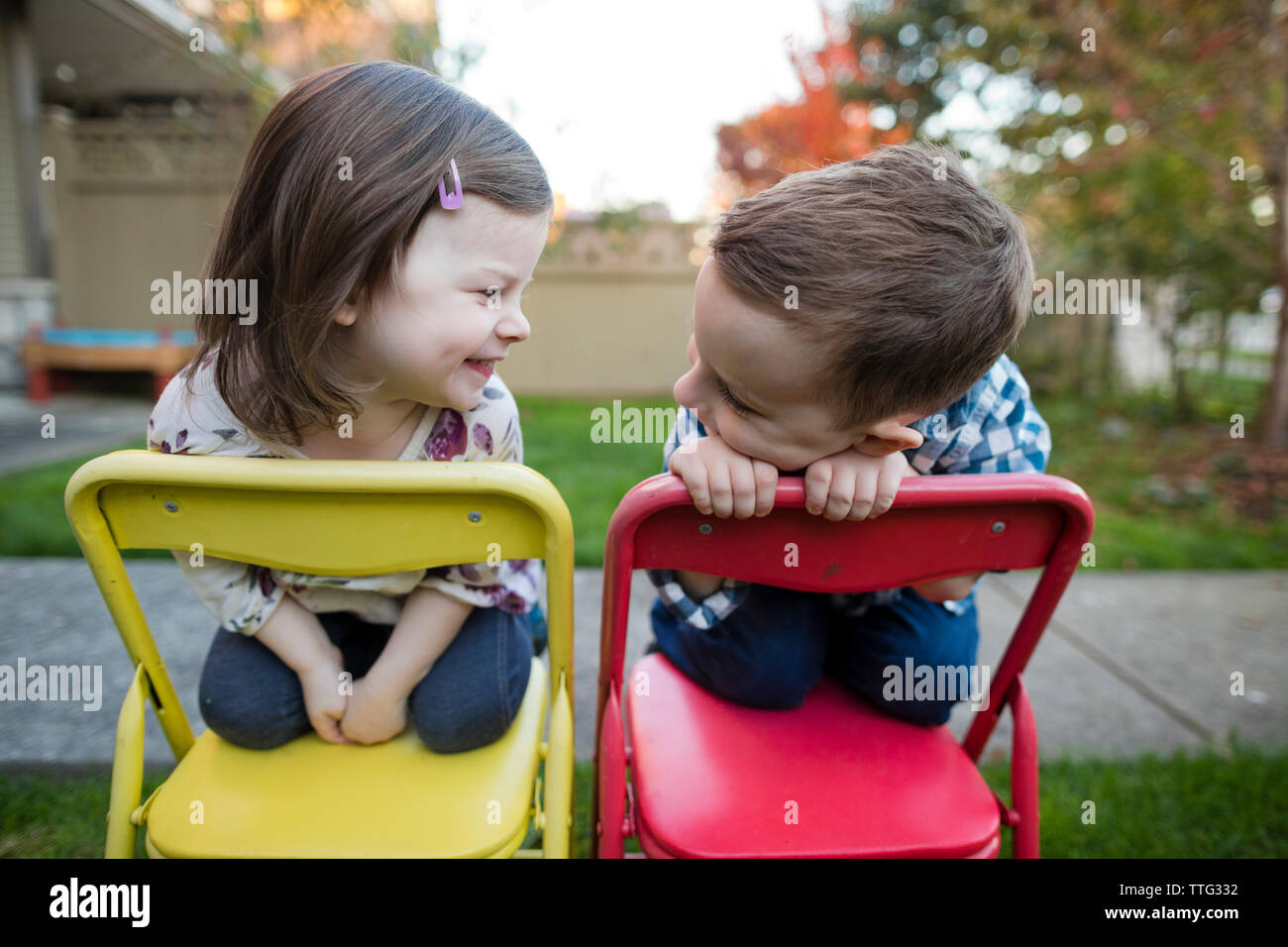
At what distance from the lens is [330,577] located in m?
1.24

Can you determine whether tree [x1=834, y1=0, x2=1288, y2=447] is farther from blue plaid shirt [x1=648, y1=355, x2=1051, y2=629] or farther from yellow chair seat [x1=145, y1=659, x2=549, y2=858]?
yellow chair seat [x1=145, y1=659, x2=549, y2=858]

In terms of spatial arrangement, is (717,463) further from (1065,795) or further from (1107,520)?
(1107,520)

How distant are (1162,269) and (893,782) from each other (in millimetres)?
7201

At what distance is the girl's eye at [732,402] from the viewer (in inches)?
44.4

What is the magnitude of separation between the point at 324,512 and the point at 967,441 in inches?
41.7

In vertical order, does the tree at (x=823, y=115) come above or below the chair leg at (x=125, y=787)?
above

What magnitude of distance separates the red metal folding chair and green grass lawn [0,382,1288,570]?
2208 millimetres

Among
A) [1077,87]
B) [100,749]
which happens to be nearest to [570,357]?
[1077,87]

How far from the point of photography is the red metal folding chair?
1082 mm

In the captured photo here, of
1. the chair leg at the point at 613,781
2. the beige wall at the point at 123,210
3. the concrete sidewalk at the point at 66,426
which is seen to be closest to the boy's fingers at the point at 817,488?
the chair leg at the point at 613,781

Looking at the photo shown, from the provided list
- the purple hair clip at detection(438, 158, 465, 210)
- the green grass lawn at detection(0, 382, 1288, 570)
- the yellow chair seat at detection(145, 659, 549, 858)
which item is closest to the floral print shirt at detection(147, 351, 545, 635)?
the yellow chair seat at detection(145, 659, 549, 858)

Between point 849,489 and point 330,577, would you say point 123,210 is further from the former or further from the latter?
point 849,489

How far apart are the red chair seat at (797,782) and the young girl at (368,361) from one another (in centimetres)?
29

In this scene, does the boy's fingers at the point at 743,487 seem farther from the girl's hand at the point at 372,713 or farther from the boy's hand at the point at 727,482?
the girl's hand at the point at 372,713
